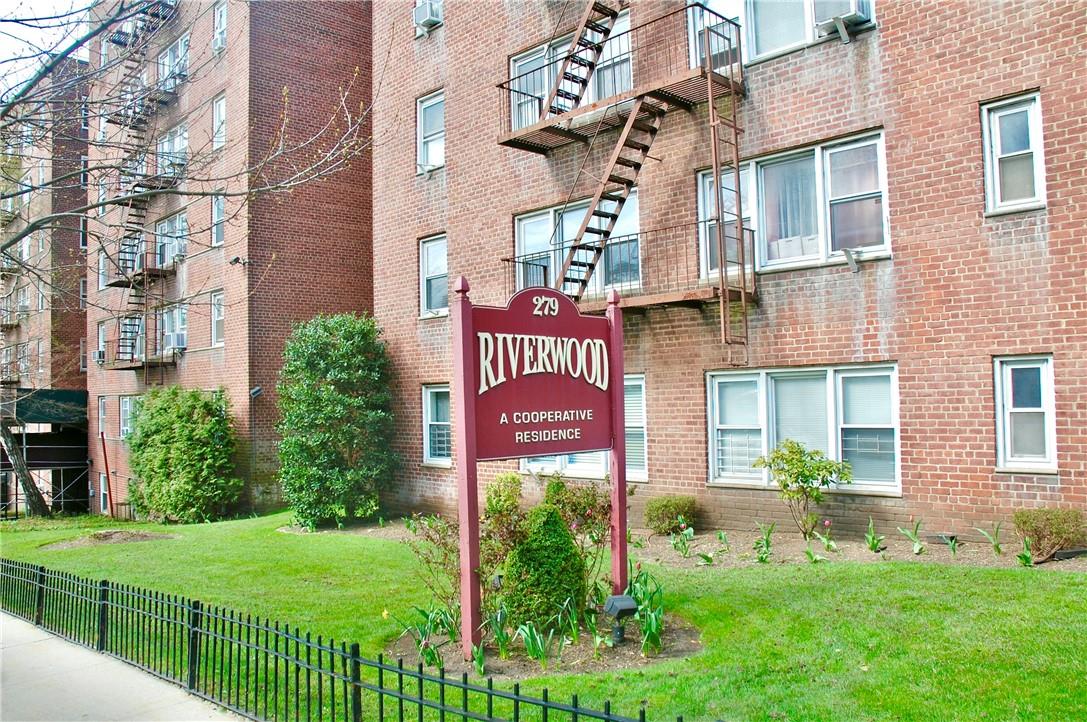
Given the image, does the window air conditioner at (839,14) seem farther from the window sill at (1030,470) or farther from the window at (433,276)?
the window at (433,276)

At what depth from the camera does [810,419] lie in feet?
40.6

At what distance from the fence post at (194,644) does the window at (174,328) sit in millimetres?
20436

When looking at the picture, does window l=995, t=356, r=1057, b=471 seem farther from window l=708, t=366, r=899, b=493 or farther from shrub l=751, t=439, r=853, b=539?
shrub l=751, t=439, r=853, b=539

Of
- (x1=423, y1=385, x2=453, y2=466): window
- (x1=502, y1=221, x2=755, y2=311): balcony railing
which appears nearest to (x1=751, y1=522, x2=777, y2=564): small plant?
(x1=502, y1=221, x2=755, y2=311): balcony railing

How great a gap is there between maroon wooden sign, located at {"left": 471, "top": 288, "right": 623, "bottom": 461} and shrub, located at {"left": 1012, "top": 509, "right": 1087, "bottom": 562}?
5.00 metres

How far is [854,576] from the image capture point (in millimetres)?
8930

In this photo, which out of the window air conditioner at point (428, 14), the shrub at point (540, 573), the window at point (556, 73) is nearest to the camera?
the shrub at point (540, 573)

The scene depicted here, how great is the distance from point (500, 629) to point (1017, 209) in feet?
26.3

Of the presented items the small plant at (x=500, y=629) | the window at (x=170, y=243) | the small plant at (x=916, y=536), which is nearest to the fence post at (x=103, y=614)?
the small plant at (x=500, y=629)

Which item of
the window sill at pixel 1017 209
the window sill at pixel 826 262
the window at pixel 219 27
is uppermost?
the window at pixel 219 27

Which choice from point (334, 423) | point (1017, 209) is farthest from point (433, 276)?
point (1017, 209)

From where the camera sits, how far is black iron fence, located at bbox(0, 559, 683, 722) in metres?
5.41

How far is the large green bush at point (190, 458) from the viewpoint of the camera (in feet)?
72.8

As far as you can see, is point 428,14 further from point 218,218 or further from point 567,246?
point 218,218
